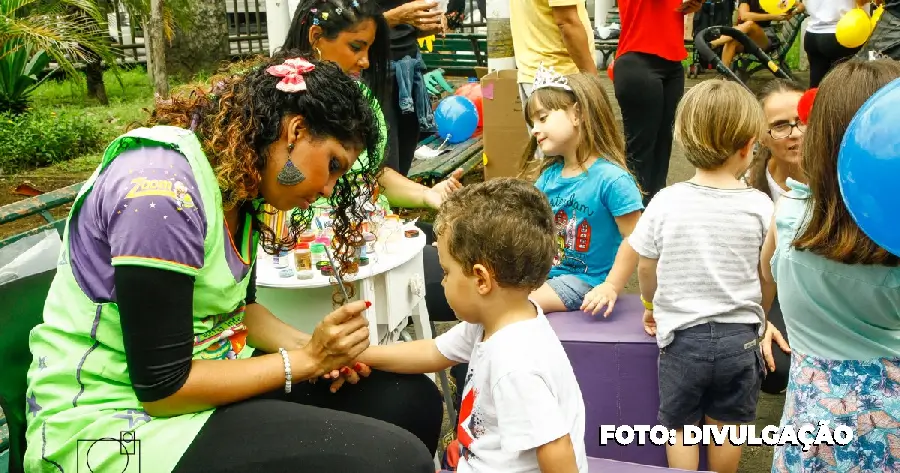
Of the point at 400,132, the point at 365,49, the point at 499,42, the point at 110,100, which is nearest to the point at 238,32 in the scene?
the point at 110,100

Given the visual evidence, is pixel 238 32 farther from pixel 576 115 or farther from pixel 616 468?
pixel 616 468

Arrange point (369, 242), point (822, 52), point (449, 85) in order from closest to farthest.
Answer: point (369, 242)
point (822, 52)
point (449, 85)

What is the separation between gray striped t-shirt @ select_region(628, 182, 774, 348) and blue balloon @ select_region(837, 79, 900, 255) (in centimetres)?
67

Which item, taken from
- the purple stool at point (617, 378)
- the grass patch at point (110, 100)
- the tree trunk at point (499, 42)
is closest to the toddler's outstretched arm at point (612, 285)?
the purple stool at point (617, 378)

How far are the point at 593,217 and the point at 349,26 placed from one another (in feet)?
3.64

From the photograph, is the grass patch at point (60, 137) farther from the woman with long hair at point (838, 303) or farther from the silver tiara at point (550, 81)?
the woman with long hair at point (838, 303)

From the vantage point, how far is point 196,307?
Result: 177cm

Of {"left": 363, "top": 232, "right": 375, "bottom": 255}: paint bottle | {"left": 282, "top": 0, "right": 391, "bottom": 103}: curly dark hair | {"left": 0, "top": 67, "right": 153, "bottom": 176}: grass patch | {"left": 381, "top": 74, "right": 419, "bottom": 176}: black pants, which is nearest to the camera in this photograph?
{"left": 363, "top": 232, "right": 375, "bottom": 255}: paint bottle

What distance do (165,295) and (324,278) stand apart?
3.23ft

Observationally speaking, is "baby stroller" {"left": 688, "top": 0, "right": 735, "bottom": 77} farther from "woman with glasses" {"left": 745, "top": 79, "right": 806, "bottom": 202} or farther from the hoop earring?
the hoop earring

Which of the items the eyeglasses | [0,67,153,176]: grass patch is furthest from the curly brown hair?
[0,67,153,176]: grass patch

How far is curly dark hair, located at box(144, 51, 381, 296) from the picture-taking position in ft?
5.75

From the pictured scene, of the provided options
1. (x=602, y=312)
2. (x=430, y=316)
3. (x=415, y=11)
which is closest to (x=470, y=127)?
(x=415, y=11)

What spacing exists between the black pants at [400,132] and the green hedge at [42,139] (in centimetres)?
505
